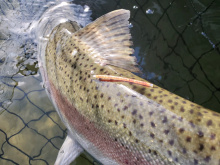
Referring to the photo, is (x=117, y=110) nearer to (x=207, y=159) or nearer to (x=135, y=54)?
(x=207, y=159)

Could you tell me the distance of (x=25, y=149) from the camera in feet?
7.76

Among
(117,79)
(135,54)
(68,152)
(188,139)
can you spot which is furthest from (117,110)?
(135,54)

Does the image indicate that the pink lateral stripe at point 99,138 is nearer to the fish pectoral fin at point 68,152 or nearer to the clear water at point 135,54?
the fish pectoral fin at point 68,152

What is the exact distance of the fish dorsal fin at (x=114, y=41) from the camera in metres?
1.60

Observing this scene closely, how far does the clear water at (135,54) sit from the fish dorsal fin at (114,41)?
1.02m

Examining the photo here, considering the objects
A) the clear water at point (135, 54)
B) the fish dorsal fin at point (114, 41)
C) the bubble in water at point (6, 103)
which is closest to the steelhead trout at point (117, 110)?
the fish dorsal fin at point (114, 41)

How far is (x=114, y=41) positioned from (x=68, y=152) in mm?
1064

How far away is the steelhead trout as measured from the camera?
114 cm

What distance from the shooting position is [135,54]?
296 cm

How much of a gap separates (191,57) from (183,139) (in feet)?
6.62

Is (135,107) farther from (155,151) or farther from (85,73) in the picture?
(85,73)

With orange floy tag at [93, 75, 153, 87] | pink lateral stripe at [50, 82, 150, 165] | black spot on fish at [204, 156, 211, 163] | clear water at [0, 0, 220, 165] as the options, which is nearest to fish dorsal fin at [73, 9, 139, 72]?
orange floy tag at [93, 75, 153, 87]

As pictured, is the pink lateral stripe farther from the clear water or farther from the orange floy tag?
the clear water

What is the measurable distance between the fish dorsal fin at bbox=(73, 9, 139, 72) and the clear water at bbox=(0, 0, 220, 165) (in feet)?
3.36
